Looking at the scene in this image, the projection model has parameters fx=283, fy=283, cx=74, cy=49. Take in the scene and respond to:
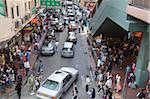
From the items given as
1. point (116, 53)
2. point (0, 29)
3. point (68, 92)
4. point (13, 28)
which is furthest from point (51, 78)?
point (116, 53)

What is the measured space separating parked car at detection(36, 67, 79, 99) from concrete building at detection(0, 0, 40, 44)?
475 centimetres

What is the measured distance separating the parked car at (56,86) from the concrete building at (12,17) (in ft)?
15.6

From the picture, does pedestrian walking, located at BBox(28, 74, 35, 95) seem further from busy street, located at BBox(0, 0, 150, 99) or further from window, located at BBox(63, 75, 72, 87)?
window, located at BBox(63, 75, 72, 87)

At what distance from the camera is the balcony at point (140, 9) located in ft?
50.9

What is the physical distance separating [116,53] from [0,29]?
11.9 meters

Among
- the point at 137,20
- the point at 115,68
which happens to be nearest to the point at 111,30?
the point at 115,68

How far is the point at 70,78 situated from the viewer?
68.7 feet

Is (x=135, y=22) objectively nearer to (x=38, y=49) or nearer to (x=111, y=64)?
(x=111, y=64)

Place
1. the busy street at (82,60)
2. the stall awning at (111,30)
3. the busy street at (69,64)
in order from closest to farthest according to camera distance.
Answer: the busy street at (82,60) → the busy street at (69,64) → the stall awning at (111,30)

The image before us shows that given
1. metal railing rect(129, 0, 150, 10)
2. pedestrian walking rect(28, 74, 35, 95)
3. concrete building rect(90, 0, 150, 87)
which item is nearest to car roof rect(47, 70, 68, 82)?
pedestrian walking rect(28, 74, 35, 95)

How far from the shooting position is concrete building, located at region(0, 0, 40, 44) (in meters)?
20.5

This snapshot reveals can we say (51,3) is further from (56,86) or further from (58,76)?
(56,86)

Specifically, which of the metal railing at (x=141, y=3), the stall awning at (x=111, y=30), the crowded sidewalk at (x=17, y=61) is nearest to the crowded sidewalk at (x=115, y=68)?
the stall awning at (x=111, y=30)

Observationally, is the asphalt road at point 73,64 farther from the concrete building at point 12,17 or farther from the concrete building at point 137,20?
the concrete building at point 12,17
